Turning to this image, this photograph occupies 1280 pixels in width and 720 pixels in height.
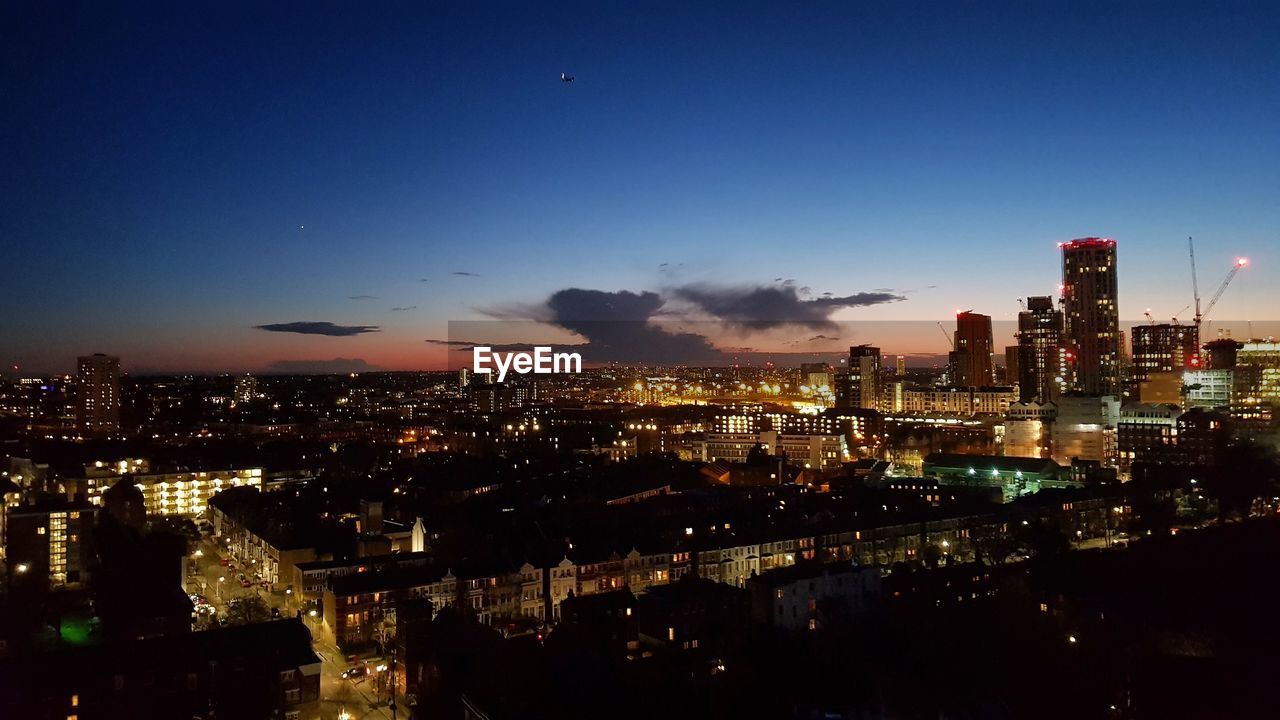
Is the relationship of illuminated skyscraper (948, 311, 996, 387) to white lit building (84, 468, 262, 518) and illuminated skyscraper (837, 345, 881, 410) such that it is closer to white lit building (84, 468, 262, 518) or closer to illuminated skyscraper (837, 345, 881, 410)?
illuminated skyscraper (837, 345, 881, 410)

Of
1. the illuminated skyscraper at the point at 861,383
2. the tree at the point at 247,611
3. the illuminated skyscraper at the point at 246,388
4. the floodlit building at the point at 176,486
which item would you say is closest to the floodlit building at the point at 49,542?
the tree at the point at 247,611

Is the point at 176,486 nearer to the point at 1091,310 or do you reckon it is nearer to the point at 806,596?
the point at 806,596

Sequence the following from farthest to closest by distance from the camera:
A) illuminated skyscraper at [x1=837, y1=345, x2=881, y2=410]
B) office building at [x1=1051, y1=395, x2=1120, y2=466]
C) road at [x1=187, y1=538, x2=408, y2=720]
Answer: illuminated skyscraper at [x1=837, y1=345, x2=881, y2=410] → office building at [x1=1051, y1=395, x2=1120, y2=466] → road at [x1=187, y1=538, x2=408, y2=720]

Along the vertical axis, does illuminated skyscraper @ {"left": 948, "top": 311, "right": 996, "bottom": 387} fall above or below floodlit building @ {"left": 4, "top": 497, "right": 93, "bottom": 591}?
above

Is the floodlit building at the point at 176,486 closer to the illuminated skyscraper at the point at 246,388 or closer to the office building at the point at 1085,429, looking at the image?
the office building at the point at 1085,429

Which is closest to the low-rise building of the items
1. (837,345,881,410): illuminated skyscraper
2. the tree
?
the tree

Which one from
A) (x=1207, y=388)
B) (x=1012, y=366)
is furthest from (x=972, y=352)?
(x=1207, y=388)

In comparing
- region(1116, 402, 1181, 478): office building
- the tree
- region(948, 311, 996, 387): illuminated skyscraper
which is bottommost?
the tree

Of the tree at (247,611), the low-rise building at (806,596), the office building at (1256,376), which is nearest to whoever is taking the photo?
the low-rise building at (806,596)
